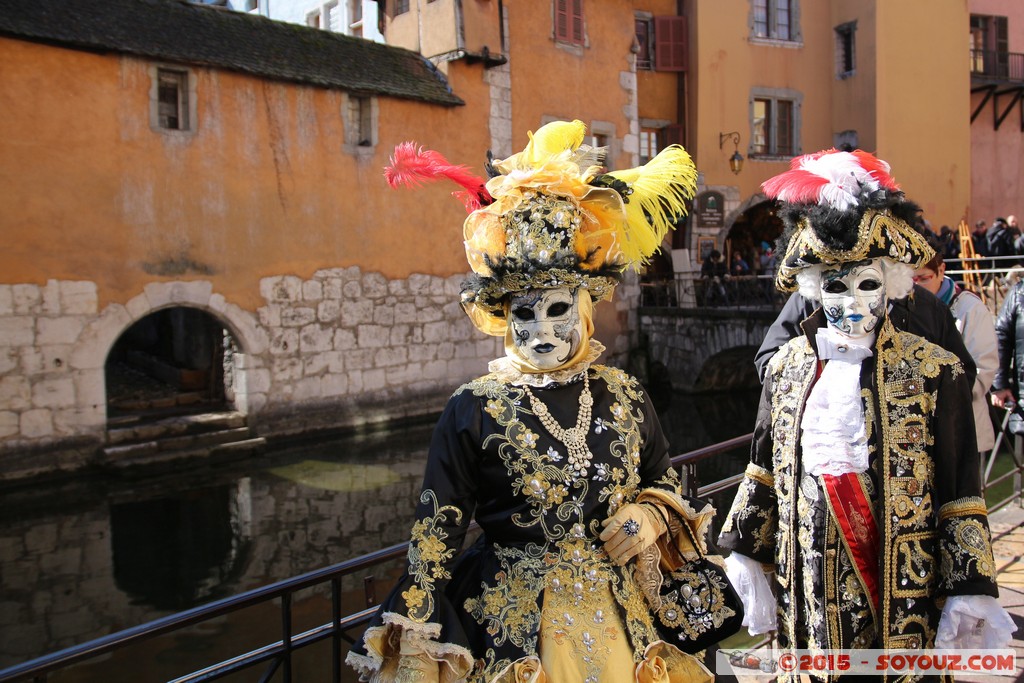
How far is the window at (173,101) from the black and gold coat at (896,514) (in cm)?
1030

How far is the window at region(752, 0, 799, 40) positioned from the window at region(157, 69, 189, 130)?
41.4 ft

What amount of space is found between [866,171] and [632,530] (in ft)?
4.31

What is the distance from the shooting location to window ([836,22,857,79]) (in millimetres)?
18781

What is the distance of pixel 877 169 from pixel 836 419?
2.47 ft

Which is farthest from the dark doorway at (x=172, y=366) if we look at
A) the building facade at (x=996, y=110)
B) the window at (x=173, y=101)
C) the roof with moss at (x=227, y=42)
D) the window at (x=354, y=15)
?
the building facade at (x=996, y=110)

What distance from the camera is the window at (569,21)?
15.2 m

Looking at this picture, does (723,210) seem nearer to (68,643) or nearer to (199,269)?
(199,269)

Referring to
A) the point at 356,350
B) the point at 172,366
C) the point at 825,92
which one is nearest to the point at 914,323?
the point at 356,350

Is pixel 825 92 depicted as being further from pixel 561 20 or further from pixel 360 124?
pixel 360 124

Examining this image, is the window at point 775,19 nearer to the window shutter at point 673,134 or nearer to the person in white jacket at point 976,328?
the window shutter at point 673,134

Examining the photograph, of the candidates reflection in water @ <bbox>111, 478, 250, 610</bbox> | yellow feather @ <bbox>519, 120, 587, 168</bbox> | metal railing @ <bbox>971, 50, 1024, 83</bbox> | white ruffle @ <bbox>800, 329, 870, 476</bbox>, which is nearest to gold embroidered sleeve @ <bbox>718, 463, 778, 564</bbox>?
white ruffle @ <bbox>800, 329, 870, 476</bbox>

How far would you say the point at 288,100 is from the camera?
11.8 m

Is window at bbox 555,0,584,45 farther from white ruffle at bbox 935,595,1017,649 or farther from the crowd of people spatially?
white ruffle at bbox 935,595,1017,649

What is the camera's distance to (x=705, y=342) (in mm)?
15258
